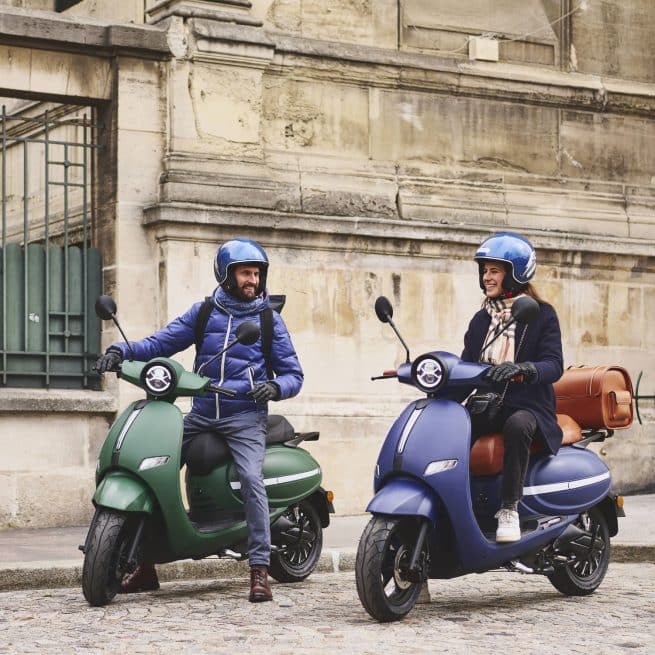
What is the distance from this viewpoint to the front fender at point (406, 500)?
22.2 ft

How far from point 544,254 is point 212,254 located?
9.79 feet

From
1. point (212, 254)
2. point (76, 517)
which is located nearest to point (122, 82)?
point (212, 254)

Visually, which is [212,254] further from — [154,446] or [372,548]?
[372,548]

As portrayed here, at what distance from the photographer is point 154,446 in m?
7.49

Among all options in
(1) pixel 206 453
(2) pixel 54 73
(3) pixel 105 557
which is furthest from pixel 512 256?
(2) pixel 54 73

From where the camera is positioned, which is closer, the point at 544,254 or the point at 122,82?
the point at 122,82

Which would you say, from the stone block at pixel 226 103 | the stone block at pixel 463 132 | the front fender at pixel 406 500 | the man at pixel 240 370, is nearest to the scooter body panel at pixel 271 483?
the man at pixel 240 370

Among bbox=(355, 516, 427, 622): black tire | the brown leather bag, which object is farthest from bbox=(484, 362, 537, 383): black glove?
the brown leather bag

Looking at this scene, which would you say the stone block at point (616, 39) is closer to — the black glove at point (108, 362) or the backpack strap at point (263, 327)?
the backpack strap at point (263, 327)

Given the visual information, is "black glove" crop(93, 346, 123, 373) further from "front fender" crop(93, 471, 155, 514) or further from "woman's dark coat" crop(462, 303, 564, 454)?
"woman's dark coat" crop(462, 303, 564, 454)

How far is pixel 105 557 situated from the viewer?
7.18 meters

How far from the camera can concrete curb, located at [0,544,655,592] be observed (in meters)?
8.24

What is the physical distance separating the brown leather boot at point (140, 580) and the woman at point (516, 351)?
1816mm

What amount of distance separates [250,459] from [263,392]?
358mm
